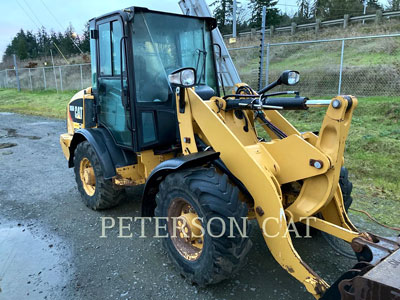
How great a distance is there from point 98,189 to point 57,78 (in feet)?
67.4

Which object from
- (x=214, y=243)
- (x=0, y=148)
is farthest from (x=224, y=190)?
(x=0, y=148)

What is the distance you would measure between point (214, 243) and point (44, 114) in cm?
1447

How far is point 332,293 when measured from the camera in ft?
6.95

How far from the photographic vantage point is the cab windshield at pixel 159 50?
3.60 metres

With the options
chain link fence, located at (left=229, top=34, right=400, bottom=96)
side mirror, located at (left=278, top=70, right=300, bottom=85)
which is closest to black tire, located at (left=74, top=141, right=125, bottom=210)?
side mirror, located at (left=278, top=70, right=300, bottom=85)

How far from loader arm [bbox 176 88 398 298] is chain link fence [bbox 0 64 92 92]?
16964 millimetres

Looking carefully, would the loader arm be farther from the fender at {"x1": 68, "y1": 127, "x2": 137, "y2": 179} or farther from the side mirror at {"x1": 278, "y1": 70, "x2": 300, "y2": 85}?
the fender at {"x1": 68, "y1": 127, "x2": 137, "y2": 179}

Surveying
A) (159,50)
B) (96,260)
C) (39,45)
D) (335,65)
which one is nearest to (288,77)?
(159,50)

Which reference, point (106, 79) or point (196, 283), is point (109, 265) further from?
point (106, 79)

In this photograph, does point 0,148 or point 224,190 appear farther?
point 0,148

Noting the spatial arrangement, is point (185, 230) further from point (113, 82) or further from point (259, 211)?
point (113, 82)

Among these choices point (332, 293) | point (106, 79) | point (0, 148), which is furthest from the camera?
point (0, 148)

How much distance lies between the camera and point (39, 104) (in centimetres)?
1819

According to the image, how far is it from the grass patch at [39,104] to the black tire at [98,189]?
33.7 feet
